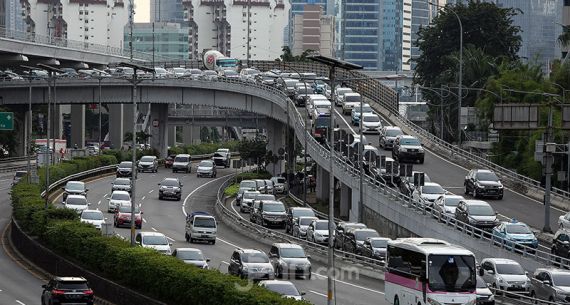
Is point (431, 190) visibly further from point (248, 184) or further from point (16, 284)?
point (248, 184)

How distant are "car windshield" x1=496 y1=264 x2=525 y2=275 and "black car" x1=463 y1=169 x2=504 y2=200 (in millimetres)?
26342

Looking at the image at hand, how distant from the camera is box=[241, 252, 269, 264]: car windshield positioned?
49500 millimetres

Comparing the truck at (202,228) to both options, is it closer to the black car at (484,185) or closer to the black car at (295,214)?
the black car at (295,214)

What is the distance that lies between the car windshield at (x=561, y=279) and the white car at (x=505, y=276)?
2235mm

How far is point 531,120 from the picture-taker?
65.6 m

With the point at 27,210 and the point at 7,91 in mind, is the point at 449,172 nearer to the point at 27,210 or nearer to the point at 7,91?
the point at 27,210

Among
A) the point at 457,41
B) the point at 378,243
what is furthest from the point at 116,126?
the point at 378,243

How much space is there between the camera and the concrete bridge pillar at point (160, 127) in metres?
142

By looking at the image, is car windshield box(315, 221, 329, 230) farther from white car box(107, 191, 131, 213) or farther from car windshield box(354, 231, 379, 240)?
white car box(107, 191, 131, 213)

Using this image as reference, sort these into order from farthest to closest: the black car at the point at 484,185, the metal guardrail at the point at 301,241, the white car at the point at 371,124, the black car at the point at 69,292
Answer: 1. the white car at the point at 371,124
2. the black car at the point at 484,185
3. the metal guardrail at the point at 301,241
4. the black car at the point at 69,292

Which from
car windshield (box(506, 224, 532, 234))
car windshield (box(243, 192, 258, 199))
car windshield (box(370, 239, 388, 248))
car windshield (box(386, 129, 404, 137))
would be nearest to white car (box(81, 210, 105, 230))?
car windshield (box(370, 239, 388, 248))

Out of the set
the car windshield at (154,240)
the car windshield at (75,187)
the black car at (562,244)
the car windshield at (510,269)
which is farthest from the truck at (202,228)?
the car windshield at (510,269)

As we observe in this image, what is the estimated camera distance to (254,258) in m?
49.6

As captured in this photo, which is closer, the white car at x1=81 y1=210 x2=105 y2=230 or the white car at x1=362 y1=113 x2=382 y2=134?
the white car at x1=81 y1=210 x2=105 y2=230
